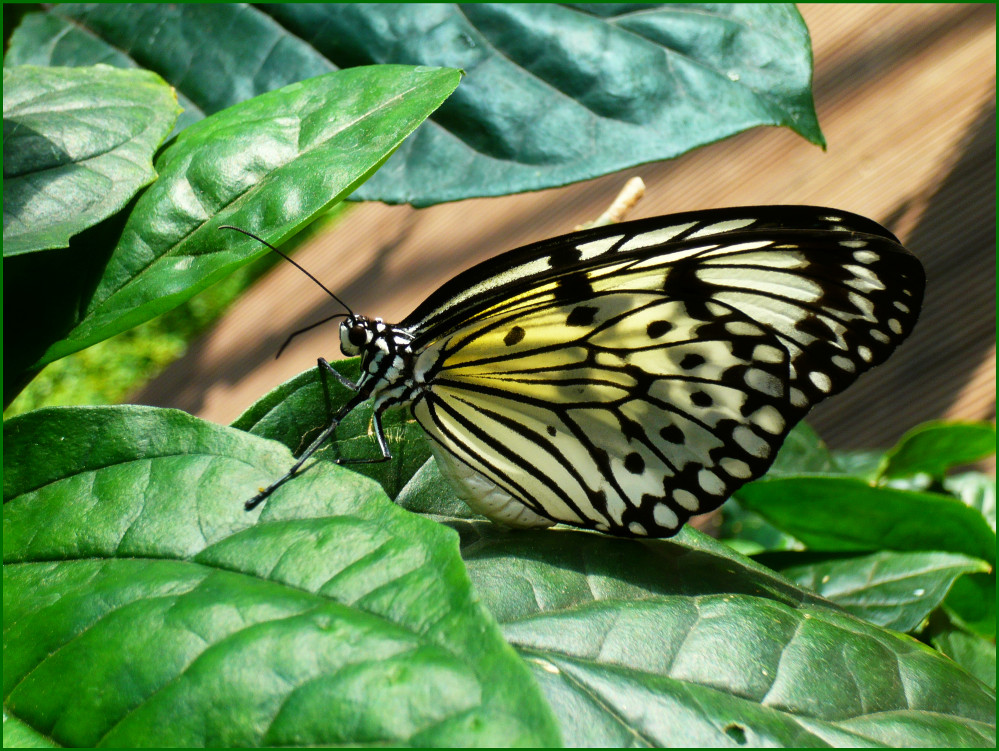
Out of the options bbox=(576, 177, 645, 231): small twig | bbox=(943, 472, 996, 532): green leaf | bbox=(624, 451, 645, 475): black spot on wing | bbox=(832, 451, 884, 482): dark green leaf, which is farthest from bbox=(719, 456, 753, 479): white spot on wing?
bbox=(943, 472, 996, 532): green leaf

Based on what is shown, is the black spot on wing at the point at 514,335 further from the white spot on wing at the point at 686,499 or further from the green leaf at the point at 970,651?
the green leaf at the point at 970,651

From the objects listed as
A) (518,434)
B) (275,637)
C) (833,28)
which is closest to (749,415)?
→ (518,434)

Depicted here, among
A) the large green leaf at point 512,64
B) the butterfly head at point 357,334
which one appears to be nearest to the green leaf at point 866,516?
the large green leaf at point 512,64

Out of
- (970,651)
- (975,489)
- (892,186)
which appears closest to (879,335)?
(970,651)

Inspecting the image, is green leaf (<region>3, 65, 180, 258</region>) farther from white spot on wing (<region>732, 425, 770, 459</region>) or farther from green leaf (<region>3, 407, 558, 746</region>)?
white spot on wing (<region>732, 425, 770, 459</region>)

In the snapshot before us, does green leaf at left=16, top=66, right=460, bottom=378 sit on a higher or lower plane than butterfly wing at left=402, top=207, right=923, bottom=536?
higher

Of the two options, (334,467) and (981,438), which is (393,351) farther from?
(981,438)

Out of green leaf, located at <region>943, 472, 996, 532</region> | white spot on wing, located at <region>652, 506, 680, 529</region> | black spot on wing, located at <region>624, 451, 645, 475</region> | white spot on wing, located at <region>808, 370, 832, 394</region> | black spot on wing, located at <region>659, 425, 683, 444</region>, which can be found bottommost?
green leaf, located at <region>943, 472, 996, 532</region>

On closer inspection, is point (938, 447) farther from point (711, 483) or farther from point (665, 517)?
point (665, 517)
